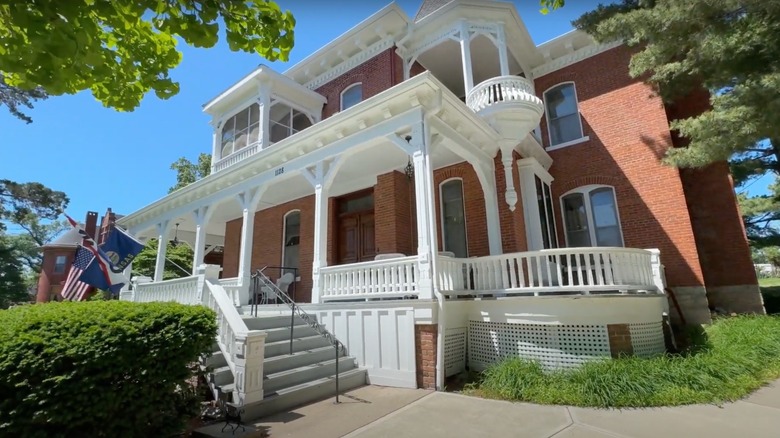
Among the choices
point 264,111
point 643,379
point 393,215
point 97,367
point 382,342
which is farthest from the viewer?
point 264,111

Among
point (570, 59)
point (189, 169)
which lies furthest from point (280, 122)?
point (189, 169)

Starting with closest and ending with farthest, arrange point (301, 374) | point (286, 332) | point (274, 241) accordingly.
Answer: point (301, 374) → point (286, 332) → point (274, 241)

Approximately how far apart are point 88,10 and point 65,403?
322cm

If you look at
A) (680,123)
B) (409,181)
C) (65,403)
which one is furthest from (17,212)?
(680,123)

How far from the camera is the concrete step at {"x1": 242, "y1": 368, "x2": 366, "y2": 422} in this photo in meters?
4.95

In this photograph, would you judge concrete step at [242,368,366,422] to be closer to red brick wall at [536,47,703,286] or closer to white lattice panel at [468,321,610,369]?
white lattice panel at [468,321,610,369]

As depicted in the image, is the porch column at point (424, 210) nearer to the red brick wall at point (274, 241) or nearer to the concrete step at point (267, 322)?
the concrete step at point (267, 322)

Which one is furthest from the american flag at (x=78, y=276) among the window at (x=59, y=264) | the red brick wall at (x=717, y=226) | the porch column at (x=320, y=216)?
the window at (x=59, y=264)

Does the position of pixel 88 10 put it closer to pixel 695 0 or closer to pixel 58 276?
pixel 695 0

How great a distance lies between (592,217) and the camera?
1066cm

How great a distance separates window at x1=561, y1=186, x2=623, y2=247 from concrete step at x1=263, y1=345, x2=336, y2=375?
7.65m

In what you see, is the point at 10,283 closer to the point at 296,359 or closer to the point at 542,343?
the point at 296,359

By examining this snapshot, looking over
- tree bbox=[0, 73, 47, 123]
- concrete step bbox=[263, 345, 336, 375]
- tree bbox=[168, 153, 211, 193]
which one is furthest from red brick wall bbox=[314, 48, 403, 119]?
tree bbox=[168, 153, 211, 193]

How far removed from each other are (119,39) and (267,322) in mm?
4915
